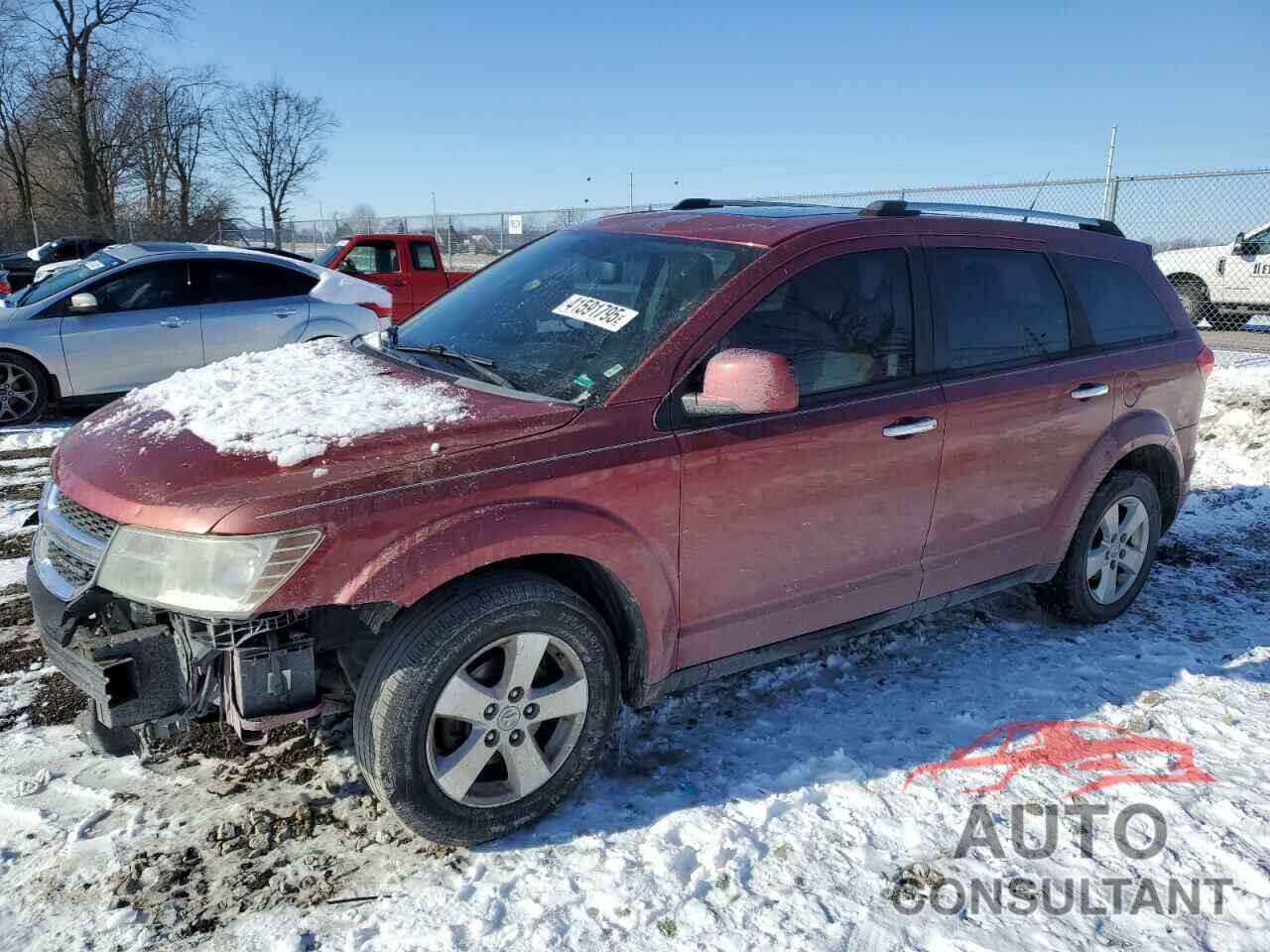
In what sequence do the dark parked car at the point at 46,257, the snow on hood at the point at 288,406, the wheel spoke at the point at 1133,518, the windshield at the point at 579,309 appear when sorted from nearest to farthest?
1. the snow on hood at the point at 288,406
2. the windshield at the point at 579,309
3. the wheel spoke at the point at 1133,518
4. the dark parked car at the point at 46,257

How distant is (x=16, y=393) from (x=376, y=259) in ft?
24.2

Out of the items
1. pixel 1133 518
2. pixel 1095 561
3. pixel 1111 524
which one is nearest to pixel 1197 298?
pixel 1133 518

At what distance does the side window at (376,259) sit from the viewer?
1475 centimetres

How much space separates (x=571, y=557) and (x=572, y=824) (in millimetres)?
827

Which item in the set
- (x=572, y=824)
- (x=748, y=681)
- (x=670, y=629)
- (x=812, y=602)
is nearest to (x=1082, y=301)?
(x=812, y=602)

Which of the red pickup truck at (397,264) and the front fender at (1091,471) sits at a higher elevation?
the red pickup truck at (397,264)

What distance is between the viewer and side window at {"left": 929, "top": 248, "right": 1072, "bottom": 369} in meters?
3.59

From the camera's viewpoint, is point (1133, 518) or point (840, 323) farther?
point (1133, 518)

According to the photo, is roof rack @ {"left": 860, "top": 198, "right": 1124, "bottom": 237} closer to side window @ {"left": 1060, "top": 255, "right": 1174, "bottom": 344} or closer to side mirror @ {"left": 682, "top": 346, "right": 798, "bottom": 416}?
side window @ {"left": 1060, "top": 255, "right": 1174, "bottom": 344}

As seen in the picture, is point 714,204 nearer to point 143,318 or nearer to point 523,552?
point 523,552

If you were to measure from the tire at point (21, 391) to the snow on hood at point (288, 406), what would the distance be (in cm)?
585

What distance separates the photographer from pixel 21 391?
26.7 ft

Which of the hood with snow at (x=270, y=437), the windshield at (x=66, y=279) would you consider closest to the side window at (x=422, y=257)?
the windshield at (x=66, y=279)

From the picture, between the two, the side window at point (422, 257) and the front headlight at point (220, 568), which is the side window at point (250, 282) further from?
the front headlight at point (220, 568)
